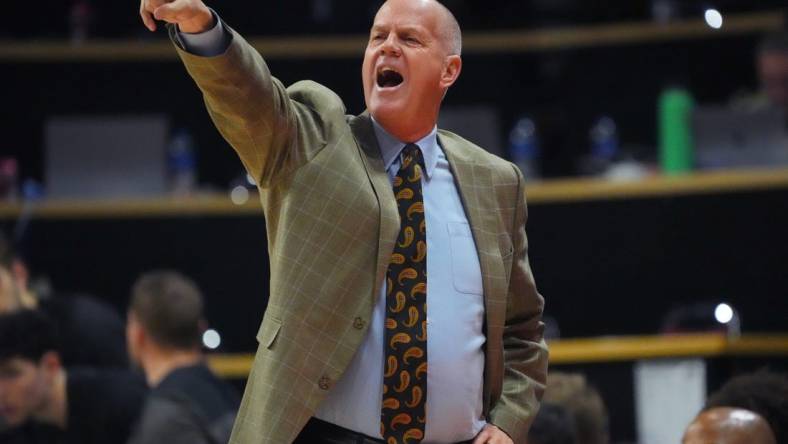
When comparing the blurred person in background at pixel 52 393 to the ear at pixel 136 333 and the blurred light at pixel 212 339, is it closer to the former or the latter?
the ear at pixel 136 333

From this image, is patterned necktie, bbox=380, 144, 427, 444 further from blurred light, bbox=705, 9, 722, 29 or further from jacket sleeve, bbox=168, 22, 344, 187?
blurred light, bbox=705, 9, 722, 29

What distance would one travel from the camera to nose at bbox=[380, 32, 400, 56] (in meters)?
2.44

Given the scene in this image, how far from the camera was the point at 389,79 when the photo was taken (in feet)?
8.16

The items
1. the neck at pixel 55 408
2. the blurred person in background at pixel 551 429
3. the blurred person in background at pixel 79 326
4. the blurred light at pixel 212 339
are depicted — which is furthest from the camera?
the blurred light at pixel 212 339

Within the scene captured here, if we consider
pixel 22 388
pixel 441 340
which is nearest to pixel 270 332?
pixel 441 340

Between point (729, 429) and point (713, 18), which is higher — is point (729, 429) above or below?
below

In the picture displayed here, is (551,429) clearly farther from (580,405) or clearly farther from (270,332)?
(270,332)

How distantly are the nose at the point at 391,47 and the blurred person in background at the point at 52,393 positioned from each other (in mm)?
2257

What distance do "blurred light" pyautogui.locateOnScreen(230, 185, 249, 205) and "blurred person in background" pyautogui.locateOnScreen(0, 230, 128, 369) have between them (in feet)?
4.02

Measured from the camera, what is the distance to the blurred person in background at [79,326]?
16.3 feet

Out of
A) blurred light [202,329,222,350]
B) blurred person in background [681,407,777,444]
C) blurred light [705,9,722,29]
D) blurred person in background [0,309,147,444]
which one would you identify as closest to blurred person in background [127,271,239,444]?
blurred person in background [0,309,147,444]

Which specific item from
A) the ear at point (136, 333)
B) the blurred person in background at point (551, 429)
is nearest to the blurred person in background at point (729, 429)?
the blurred person in background at point (551, 429)

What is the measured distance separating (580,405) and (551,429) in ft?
0.62

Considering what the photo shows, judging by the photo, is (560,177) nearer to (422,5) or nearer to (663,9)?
(663,9)
